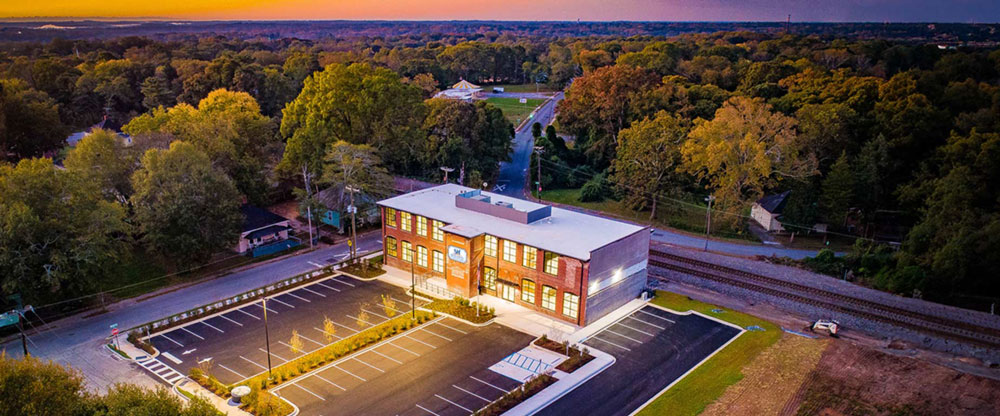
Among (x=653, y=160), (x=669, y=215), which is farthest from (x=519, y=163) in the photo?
(x=669, y=215)

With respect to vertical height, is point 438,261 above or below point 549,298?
above

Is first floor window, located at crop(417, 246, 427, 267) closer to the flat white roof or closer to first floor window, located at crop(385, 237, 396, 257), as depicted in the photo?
first floor window, located at crop(385, 237, 396, 257)

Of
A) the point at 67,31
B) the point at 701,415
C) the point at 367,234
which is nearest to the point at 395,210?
the point at 367,234

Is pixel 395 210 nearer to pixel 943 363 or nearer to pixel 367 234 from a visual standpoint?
pixel 367 234

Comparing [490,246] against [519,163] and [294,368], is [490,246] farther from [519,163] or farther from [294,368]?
[519,163]

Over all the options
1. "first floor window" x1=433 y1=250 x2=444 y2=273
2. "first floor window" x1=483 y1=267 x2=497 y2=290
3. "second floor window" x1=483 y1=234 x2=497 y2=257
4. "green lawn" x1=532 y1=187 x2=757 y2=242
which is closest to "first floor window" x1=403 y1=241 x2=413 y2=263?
"first floor window" x1=433 y1=250 x2=444 y2=273
